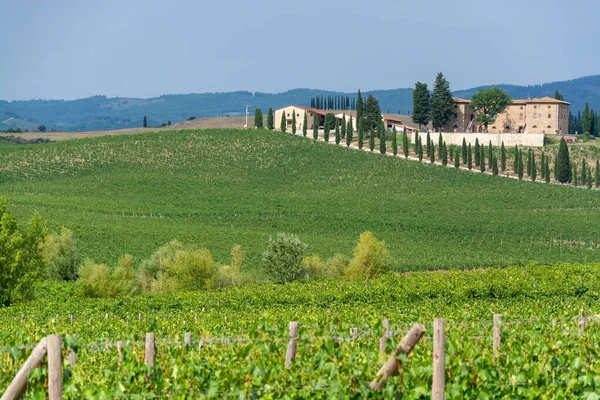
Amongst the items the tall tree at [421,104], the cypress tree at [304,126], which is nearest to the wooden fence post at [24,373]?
the cypress tree at [304,126]

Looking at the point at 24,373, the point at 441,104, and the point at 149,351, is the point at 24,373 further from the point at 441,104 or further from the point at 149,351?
the point at 441,104

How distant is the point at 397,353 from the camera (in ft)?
30.0

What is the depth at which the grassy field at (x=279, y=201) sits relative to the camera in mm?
73188

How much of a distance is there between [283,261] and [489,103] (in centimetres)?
8895

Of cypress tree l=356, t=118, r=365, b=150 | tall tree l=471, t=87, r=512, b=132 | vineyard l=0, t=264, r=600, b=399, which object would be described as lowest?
cypress tree l=356, t=118, r=365, b=150

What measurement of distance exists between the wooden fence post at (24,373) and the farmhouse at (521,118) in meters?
132

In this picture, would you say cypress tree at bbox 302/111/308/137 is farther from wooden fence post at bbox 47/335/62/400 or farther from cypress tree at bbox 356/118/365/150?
wooden fence post at bbox 47/335/62/400

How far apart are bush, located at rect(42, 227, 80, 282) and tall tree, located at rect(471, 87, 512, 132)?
293 ft

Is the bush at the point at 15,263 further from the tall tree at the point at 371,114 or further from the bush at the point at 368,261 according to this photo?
the tall tree at the point at 371,114

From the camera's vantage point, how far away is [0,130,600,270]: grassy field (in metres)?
73.2

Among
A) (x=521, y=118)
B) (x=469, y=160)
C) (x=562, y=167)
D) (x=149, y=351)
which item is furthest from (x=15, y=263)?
(x=521, y=118)

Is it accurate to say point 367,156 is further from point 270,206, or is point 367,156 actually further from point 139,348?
point 139,348

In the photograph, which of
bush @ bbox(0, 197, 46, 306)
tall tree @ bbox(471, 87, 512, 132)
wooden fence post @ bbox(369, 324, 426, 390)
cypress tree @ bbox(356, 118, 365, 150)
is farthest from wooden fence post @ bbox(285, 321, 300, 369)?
tall tree @ bbox(471, 87, 512, 132)

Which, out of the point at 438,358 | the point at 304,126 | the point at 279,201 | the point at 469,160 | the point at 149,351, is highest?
the point at 438,358
